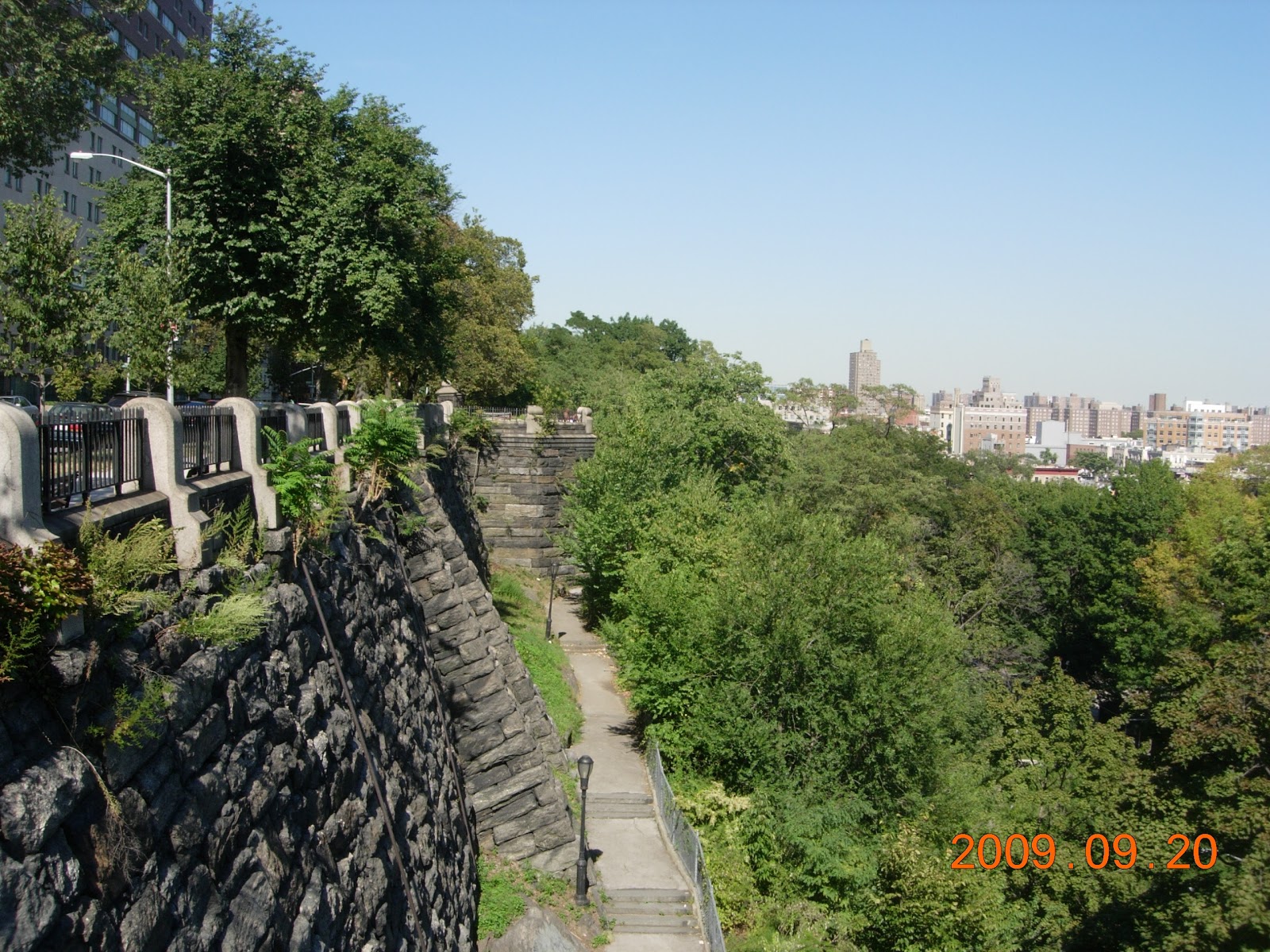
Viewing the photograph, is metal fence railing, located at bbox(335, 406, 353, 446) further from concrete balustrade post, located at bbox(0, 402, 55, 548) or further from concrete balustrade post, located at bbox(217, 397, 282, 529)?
concrete balustrade post, located at bbox(0, 402, 55, 548)

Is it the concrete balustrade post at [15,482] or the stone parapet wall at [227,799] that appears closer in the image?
the stone parapet wall at [227,799]

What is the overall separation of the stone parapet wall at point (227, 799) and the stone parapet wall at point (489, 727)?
3.33 metres

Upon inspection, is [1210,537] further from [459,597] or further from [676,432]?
[459,597]

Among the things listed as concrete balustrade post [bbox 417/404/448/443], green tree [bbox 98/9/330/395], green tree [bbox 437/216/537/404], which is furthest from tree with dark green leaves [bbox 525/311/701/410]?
green tree [bbox 98/9/330/395]

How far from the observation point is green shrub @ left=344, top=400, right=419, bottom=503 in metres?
13.0

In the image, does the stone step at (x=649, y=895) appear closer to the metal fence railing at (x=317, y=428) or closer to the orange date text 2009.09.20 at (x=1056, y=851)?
the orange date text 2009.09.20 at (x=1056, y=851)

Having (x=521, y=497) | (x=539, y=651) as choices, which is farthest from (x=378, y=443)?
(x=521, y=497)

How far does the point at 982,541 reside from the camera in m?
47.4

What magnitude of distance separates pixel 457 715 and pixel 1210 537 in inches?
1302

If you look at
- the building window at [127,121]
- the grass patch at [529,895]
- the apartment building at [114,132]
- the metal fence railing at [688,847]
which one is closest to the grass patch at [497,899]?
the grass patch at [529,895]

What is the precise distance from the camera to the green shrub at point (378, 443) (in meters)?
13.0

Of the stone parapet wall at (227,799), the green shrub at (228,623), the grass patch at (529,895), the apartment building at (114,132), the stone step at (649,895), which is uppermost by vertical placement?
the apartment building at (114,132)

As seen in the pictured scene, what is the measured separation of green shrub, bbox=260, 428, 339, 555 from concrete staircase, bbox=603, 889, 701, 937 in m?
8.75

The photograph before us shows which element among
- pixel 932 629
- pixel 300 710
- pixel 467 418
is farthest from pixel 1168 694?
pixel 300 710
